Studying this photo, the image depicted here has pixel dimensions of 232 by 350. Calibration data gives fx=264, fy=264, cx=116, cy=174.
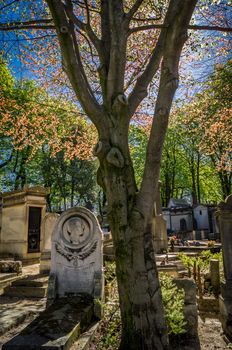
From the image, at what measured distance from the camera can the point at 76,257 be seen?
479 centimetres

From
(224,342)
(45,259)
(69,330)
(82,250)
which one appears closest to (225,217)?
(224,342)

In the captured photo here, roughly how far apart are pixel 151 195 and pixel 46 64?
7.61m

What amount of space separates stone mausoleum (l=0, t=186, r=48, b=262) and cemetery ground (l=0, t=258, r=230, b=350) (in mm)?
5327

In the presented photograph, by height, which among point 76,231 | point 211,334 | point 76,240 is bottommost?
point 211,334

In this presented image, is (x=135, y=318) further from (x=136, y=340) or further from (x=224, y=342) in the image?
(x=224, y=342)

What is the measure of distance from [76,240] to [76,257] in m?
0.30

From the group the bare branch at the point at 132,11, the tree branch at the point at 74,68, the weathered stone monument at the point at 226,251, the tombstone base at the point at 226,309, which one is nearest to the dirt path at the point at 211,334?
the tombstone base at the point at 226,309

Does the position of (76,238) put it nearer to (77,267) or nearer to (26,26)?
(77,267)

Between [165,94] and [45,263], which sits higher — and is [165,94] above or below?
above

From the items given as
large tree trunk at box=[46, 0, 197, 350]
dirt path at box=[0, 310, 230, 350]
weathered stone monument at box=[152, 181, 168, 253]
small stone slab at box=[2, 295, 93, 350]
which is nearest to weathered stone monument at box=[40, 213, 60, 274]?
dirt path at box=[0, 310, 230, 350]

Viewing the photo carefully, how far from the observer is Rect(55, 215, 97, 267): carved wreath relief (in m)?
4.80

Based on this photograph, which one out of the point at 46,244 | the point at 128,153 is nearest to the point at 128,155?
the point at 128,153

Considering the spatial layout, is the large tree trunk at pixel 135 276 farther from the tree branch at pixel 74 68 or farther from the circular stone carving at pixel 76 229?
the circular stone carving at pixel 76 229

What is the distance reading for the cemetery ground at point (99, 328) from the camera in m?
3.51
